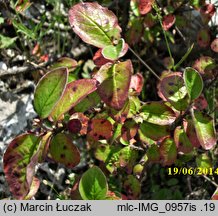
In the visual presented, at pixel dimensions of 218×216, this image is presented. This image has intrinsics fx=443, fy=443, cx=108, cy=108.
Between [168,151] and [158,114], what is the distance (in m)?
0.15

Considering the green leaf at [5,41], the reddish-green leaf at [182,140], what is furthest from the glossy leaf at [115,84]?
the green leaf at [5,41]

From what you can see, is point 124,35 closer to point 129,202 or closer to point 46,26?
point 46,26

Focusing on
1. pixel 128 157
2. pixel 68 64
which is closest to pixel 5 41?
pixel 68 64

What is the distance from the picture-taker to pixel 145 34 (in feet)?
5.96

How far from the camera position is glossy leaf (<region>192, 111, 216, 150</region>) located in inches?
48.4

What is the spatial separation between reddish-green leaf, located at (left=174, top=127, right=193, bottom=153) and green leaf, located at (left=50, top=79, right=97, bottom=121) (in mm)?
337

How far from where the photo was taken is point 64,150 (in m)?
1.24

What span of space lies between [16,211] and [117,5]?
0.93 meters

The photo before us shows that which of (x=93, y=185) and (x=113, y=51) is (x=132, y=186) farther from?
(x=113, y=51)

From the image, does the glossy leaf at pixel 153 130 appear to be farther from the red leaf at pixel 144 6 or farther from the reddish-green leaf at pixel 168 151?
→ the red leaf at pixel 144 6

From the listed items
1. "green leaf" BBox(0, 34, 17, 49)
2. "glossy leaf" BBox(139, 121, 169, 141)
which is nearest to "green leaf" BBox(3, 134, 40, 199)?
"glossy leaf" BBox(139, 121, 169, 141)

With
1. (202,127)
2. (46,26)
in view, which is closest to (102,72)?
(202,127)

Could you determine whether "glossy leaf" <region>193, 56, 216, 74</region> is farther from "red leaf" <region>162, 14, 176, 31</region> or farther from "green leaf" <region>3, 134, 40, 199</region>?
"green leaf" <region>3, 134, 40, 199</region>

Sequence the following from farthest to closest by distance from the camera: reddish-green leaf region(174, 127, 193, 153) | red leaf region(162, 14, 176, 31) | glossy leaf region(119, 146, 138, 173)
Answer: red leaf region(162, 14, 176, 31), glossy leaf region(119, 146, 138, 173), reddish-green leaf region(174, 127, 193, 153)
